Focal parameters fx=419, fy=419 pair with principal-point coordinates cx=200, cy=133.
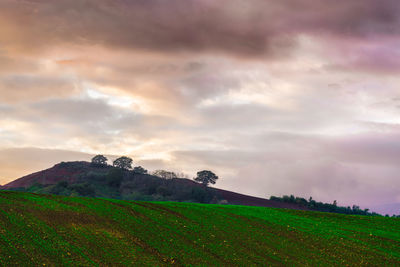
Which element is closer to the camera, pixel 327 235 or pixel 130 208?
pixel 327 235

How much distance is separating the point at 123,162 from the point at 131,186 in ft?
90.8

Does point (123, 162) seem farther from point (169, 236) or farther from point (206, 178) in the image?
point (169, 236)

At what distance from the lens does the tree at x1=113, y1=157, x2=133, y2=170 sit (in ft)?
548

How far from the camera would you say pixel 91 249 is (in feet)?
110

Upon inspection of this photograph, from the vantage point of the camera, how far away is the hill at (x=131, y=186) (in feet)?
432

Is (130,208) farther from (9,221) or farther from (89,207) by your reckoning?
(9,221)

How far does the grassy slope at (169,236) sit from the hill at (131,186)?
73.4 m

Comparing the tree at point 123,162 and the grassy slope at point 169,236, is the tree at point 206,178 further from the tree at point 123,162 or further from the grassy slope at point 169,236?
the grassy slope at point 169,236

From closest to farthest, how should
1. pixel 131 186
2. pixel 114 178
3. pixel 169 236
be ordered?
pixel 169 236 < pixel 131 186 < pixel 114 178

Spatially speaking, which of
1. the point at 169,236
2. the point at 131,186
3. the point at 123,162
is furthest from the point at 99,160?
the point at 169,236

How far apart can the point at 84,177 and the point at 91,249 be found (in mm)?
118314

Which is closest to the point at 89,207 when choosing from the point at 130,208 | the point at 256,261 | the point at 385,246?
the point at 130,208

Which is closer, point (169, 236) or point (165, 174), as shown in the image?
point (169, 236)

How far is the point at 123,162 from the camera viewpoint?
6624 inches
